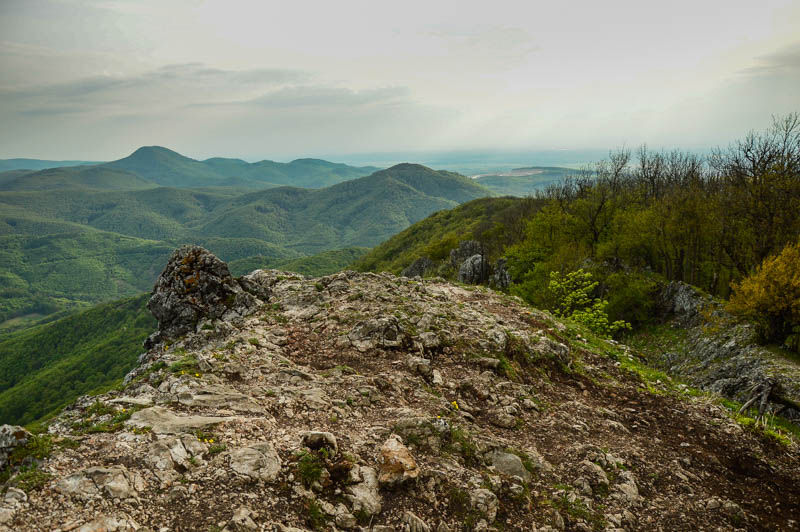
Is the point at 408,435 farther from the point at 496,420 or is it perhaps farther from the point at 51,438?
the point at 51,438

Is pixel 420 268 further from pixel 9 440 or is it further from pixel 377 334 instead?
pixel 9 440

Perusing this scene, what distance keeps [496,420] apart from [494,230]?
259ft

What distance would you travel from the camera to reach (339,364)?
14.6 meters

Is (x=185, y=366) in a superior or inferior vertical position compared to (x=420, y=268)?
superior

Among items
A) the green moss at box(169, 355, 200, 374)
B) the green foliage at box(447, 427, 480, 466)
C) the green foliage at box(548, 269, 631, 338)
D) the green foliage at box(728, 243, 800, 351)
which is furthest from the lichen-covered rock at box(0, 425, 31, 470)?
the green foliage at box(728, 243, 800, 351)

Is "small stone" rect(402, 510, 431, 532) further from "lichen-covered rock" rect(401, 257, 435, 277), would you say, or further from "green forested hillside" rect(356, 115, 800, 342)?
"lichen-covered rock" rect(401, 257, 435, 277)

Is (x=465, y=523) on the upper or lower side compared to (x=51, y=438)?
lower

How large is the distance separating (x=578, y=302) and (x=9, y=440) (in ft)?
118

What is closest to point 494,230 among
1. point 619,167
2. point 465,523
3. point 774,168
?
point 619,167

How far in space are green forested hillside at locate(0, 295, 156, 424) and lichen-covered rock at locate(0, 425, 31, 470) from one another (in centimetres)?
12526

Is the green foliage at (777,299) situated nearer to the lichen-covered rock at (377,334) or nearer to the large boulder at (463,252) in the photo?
the lichen-covered rock at (377,334)

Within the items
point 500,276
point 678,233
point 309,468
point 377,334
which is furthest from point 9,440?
point 500,276

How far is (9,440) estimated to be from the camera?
7480mm

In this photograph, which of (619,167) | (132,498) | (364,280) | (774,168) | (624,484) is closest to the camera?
(132,498)
